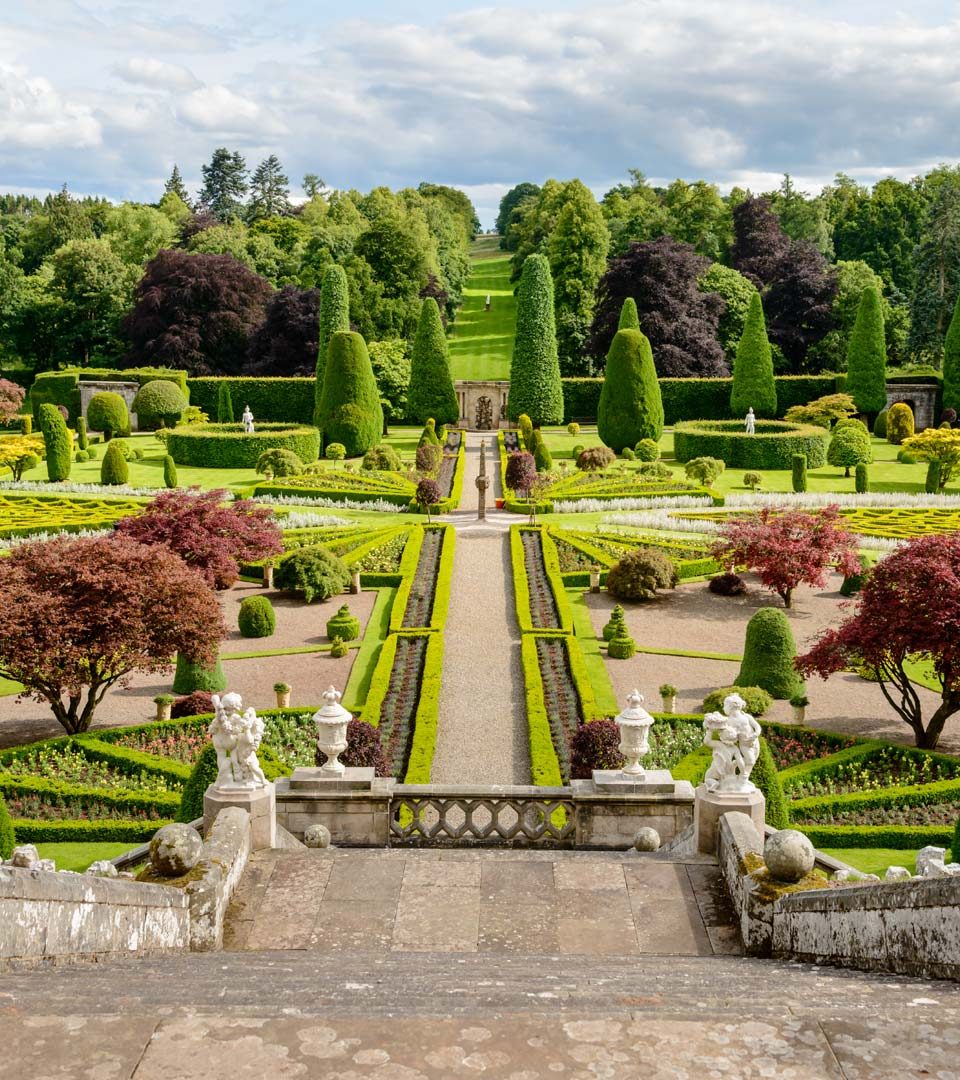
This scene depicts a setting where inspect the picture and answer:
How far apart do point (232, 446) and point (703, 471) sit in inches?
808

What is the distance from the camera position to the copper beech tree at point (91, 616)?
17.9 m

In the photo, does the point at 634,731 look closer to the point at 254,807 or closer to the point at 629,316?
the point at 254,807

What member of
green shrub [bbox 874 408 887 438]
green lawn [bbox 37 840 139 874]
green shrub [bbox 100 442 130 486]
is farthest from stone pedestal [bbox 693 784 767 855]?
green shrub [bbox 874 408 887 438]

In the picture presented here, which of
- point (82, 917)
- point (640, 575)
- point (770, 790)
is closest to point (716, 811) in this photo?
point (770, 790)

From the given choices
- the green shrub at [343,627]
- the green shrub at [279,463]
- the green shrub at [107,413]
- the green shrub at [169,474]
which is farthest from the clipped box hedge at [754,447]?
the green shrub at [107,413]

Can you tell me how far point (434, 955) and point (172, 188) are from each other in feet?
424

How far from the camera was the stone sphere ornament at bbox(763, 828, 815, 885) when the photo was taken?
912 centimetres

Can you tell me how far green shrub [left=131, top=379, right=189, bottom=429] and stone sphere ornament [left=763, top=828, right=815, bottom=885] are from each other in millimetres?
55476

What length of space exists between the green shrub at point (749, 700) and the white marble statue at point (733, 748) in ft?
26.9

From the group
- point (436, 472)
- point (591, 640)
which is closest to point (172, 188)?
point (436, 472)

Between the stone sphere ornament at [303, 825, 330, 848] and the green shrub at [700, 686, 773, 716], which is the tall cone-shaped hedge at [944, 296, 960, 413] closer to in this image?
the green shrub at [700, 686, 773, 716]

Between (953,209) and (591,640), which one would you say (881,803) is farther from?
(953,209)

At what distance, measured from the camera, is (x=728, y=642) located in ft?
82.7

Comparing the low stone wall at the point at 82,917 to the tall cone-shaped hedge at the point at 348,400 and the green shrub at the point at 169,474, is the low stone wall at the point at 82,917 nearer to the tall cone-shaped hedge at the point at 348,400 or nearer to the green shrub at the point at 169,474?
the green shrub at the point at 169,474
